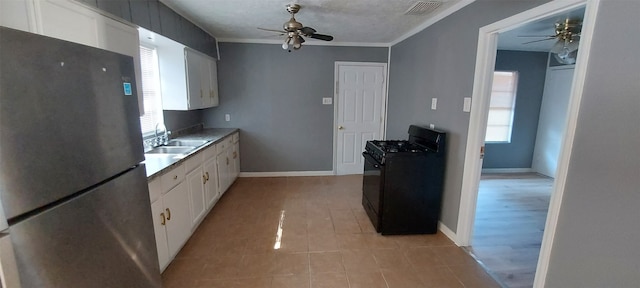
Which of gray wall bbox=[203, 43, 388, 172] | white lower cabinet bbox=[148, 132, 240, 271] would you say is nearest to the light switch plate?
gray wall bbox=[203, 43, 388, 172]

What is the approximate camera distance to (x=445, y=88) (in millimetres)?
2859

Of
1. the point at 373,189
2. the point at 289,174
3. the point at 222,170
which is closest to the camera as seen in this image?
the point at 373,189

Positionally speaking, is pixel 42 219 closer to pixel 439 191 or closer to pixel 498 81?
pixel 439 191

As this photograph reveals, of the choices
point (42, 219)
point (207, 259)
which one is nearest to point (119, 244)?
point (42, 219)

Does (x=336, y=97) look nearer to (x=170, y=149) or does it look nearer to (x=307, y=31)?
(x=307, y=31)

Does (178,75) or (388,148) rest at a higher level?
(178,75)

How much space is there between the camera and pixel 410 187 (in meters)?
2.76

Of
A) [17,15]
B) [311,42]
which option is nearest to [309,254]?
[17,15]

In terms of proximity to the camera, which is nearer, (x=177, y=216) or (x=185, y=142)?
(x=177, y=216)

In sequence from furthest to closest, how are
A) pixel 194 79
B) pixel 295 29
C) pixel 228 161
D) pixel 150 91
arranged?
pixel 228 161, pixel 194 79, pixel 150 91, pixel 295 29

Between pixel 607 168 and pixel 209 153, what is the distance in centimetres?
337

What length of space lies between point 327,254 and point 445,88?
2115 millimetres

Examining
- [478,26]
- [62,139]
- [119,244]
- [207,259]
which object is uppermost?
[478,26]

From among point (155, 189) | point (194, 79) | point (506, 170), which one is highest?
point (194, 79)
